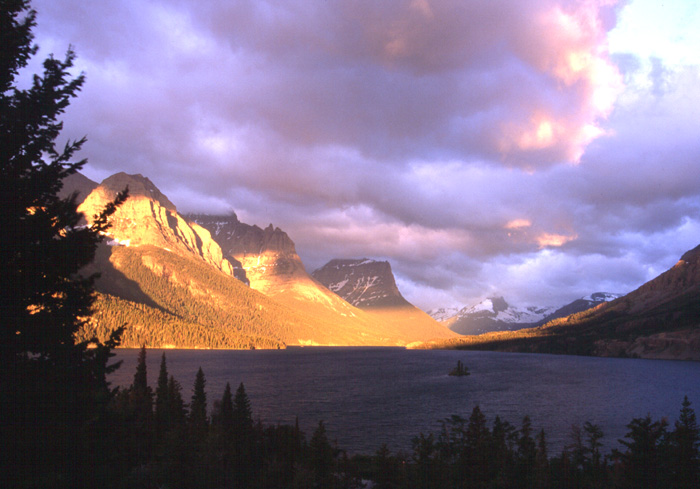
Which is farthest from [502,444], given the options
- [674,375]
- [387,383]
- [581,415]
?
[674,375]

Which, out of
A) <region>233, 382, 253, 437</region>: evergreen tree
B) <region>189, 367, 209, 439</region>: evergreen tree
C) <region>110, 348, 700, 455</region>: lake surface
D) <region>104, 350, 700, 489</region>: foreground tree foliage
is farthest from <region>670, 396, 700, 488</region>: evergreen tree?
<region>233, 382, 253, 437</region>: evergreen tree

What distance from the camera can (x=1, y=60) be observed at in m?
12.4

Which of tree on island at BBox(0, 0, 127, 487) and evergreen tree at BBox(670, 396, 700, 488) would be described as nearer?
tree on island at BBox(0, 0, 127, 487)

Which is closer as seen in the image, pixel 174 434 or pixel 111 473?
pixel 111 473

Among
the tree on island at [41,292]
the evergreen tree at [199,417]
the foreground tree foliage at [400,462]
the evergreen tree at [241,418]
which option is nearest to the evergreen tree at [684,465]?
the foreground tree foliage at [400,462]

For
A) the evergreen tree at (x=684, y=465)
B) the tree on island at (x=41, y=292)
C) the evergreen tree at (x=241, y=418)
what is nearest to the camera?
the tree on island at (x=41, y=292)

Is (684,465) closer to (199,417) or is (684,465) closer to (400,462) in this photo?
(400,462)

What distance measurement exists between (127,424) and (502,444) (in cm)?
5671

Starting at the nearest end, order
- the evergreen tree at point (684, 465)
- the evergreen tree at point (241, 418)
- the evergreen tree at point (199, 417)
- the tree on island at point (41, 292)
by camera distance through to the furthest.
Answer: the tree on island at point (41, 292) → the evergreen tree at point (684, 465) → the evergreen tree at point (199, 417) → the evergreen tree at point (241, 418)

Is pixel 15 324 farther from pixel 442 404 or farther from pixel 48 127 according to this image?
pixel 442 404

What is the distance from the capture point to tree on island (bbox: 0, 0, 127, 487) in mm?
10867

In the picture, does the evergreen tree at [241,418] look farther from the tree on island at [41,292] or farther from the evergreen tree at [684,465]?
the tree on island at [41,292]

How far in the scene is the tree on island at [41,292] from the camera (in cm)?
1087

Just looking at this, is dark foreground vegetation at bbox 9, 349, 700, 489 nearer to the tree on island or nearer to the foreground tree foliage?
the foreground tree foliage
